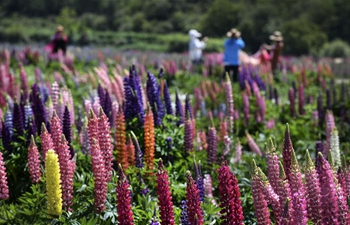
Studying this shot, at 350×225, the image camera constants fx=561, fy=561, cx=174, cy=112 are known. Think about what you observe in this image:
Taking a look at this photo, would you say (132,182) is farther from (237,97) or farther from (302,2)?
(302,2)

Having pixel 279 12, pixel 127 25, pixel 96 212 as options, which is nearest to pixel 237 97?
pixel 96 212

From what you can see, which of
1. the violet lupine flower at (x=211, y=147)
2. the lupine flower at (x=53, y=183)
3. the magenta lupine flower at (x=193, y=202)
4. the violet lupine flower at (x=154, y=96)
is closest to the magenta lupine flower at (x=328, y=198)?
the magenta lupine flower at (x=193, y=202)

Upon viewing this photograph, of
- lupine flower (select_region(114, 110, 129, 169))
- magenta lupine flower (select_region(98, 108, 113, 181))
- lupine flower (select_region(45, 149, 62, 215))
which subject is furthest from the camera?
lupine flower (select_region(114, 110, 129, 169))

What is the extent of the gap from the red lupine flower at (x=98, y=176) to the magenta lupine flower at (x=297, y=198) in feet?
4.31

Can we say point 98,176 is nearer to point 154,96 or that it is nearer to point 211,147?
point 211,147

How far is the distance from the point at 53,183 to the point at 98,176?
1.31 ft

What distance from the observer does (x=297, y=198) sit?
3.12m

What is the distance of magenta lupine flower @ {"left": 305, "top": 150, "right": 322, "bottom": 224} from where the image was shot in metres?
3.26

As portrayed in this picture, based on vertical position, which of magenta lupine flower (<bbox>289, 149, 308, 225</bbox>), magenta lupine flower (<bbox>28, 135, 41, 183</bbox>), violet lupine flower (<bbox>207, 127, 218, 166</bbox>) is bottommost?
violet lupine flower (<bbox>207, 127, 218, 166</bbox>)

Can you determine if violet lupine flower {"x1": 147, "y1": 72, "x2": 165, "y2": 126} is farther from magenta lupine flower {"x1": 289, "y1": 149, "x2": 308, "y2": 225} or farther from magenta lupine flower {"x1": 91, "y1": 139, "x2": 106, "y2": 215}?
magenta lupine flower {"x1": 289, "y1": 149, "x2": 308, "y2": 225}

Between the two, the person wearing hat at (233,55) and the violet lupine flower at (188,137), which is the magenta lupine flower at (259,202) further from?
the person wearing hat at (233,55)

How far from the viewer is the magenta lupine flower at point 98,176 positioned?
12.6 ft

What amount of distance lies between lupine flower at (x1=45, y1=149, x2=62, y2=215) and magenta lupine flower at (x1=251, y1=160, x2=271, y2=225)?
1.23 meters

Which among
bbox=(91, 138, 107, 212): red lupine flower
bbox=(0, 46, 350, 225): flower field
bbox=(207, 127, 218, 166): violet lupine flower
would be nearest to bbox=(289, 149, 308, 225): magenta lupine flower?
bbox=(0, 46, 350, 225): flower field
